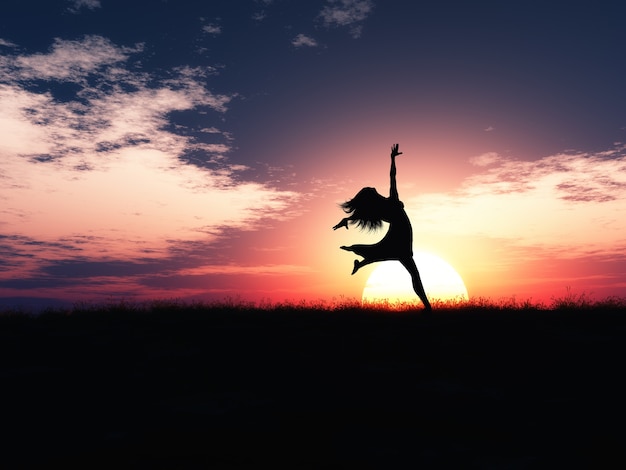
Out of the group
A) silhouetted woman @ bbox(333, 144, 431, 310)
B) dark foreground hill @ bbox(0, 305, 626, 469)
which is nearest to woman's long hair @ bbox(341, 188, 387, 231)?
silhouetted woman @ bbox(333, 144, 431, 310)

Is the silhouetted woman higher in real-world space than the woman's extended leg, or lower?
higher

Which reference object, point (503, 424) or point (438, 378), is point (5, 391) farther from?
point (503, 424)

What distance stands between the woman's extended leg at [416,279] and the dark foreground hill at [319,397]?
1.61 meters

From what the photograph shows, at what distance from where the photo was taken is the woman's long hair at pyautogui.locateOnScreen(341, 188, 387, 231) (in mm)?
11008

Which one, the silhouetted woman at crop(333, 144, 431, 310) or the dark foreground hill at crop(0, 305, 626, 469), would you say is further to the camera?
the silhouetted woman at crop(333, 144, 431, 310)

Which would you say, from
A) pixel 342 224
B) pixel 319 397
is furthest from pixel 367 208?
pixel 319 397

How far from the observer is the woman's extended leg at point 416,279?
1052 centimetres

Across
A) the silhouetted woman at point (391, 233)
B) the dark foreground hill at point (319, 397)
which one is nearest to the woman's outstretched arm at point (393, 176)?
the silhouetted woman at point (391, 233)

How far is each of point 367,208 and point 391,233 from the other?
819mm

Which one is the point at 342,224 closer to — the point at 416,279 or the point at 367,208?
the point at 367,208

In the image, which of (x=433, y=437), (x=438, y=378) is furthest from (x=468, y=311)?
(x=433, y=437)

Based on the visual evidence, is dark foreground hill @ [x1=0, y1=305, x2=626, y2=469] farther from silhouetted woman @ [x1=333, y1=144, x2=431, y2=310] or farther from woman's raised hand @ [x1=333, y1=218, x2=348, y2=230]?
woman's raised hand @ [x1=333, y1=218, x2=348, y2=230]

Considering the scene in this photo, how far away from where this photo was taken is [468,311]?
10953 millimetres

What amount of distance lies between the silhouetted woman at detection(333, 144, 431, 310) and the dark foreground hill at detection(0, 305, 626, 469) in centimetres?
212
